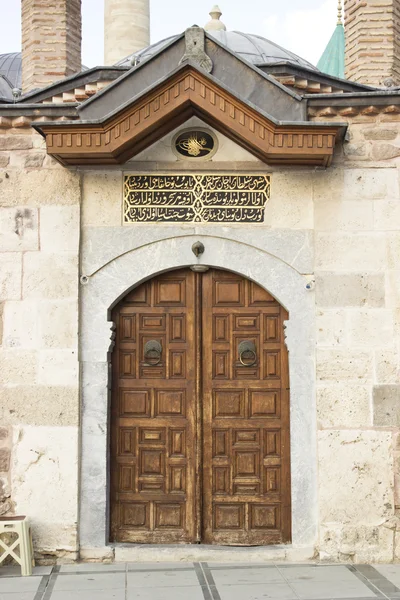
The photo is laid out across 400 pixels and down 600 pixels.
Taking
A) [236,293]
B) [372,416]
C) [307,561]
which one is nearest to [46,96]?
[236,293]

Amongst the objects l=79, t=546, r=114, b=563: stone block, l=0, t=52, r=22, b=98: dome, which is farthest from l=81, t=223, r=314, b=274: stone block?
l=0, t=52, r=22, b=98: dome

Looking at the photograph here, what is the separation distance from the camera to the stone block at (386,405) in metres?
5.57

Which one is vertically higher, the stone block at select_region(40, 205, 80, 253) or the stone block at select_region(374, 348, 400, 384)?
the stone block at select_region(40, 205, 80, 253)

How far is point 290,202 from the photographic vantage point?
18.8 feet

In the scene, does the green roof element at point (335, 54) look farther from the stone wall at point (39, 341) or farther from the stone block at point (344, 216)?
the stone wall at point (39, 341)

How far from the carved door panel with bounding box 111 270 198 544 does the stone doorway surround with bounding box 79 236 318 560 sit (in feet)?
0.39

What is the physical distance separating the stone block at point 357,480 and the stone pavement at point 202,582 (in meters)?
0.33

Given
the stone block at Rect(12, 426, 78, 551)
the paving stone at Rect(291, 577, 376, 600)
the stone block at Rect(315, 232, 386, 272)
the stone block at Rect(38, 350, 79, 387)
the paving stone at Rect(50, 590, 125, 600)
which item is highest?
the stone block at Rect(315, 232, 386, 272)

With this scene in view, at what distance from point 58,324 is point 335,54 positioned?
13111 mm

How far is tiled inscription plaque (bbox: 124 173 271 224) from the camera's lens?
5754 millimetres

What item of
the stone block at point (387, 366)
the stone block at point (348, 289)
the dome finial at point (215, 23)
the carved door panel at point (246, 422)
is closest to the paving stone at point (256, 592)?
the carved door panel at point (246, 422)

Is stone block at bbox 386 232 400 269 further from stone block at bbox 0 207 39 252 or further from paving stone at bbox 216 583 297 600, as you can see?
stone block at bbox 0 207 39 252

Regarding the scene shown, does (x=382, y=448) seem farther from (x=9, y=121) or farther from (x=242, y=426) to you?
(x=9, y=121)

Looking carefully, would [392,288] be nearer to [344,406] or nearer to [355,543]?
[344,406]
